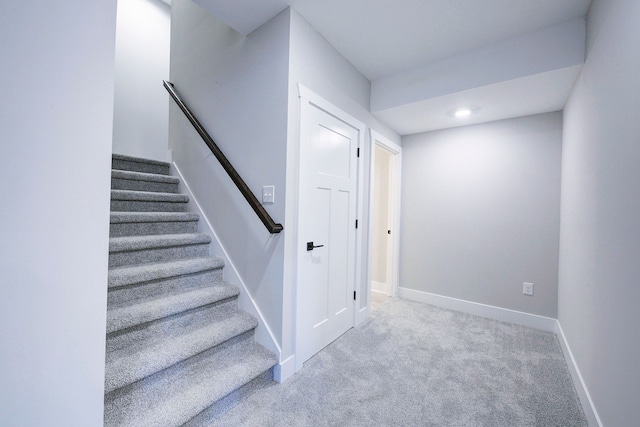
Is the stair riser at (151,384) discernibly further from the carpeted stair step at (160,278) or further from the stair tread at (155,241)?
the stair tread at (155,241)

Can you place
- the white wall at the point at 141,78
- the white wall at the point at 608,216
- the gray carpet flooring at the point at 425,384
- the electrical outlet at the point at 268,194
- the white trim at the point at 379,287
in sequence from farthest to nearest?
the white trim at the point at 379,287
the white wall at the point at 141,78
the electrical outlet at the point at 268,194
the gray carpet flooring at the point at 425,384
the white wall at the point at 608,216

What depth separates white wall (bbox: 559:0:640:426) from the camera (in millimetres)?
1086

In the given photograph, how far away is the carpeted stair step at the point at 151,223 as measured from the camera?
2027 mm

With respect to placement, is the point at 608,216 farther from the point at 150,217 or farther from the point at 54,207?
the point at 150,217

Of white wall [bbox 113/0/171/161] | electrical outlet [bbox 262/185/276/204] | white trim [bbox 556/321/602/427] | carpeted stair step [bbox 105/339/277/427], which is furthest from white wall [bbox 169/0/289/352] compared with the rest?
white trim [bbox 556/321/602/427]

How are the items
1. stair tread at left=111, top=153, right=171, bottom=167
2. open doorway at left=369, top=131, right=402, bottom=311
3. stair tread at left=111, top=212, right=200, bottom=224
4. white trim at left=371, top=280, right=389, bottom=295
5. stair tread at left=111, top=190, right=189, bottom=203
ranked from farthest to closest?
1. white trim at left=371, top=280, right=389, bottom=295
2. open doorway at left=369, top=131, right=402, bottom=311
3. stair tread at left=111, top=153, right=171, bottom=167
4. stair tread at left=111, top=190, right=189, bottom=203
5. stair tread at left=111, top=212, right=200, bottom=224

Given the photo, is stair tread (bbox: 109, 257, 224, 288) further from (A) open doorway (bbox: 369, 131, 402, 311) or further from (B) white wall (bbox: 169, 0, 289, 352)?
(A) open doorway (bbox: 369, 131, 402, 311)

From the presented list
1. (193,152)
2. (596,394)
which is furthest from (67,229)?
(596,394)

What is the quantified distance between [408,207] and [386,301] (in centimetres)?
127

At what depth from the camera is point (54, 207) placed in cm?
84

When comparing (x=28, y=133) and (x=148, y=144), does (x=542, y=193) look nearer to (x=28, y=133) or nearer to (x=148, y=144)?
(x=28, y=133)

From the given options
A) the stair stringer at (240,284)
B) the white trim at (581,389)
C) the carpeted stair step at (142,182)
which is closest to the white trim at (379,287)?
the white trim at (581,389)

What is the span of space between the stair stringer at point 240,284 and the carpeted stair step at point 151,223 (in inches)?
4.3

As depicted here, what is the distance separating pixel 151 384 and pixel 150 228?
1225mm
